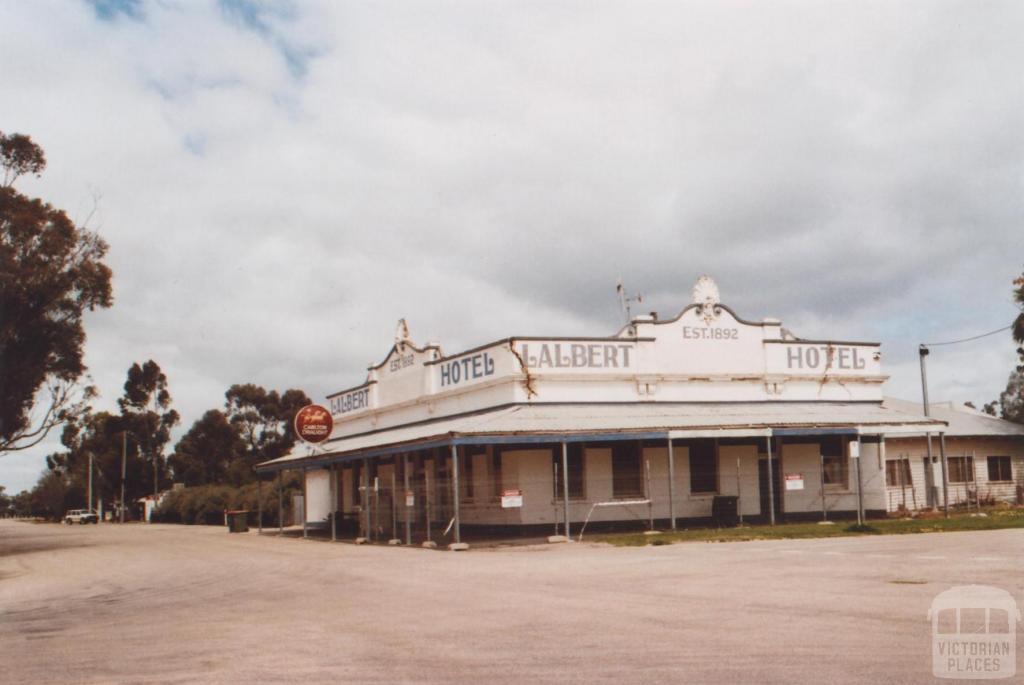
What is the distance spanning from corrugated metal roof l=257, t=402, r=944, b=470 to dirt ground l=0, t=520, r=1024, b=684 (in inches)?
206

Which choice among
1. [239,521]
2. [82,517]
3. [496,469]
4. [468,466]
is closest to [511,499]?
[496,469]

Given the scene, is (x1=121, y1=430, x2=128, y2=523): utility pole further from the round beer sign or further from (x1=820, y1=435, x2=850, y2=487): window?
(x1=820, y1=435, x2=850, y2=487): window

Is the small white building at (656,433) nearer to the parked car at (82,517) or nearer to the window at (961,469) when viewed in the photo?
the window at (961,469)

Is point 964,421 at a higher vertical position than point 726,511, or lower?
higher

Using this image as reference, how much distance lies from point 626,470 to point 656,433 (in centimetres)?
354

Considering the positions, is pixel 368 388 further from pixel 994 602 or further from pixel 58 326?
pixel 994 602

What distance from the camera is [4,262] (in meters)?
35.8

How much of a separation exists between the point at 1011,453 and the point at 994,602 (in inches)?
1255

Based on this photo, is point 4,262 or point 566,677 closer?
point 566,677

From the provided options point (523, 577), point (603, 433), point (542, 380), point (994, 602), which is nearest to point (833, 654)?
point (994, 602)

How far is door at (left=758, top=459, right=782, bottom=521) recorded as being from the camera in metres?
33.3

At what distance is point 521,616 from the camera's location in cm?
1237

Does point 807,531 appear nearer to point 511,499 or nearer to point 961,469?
point 511,499

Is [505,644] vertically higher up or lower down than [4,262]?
lower down
